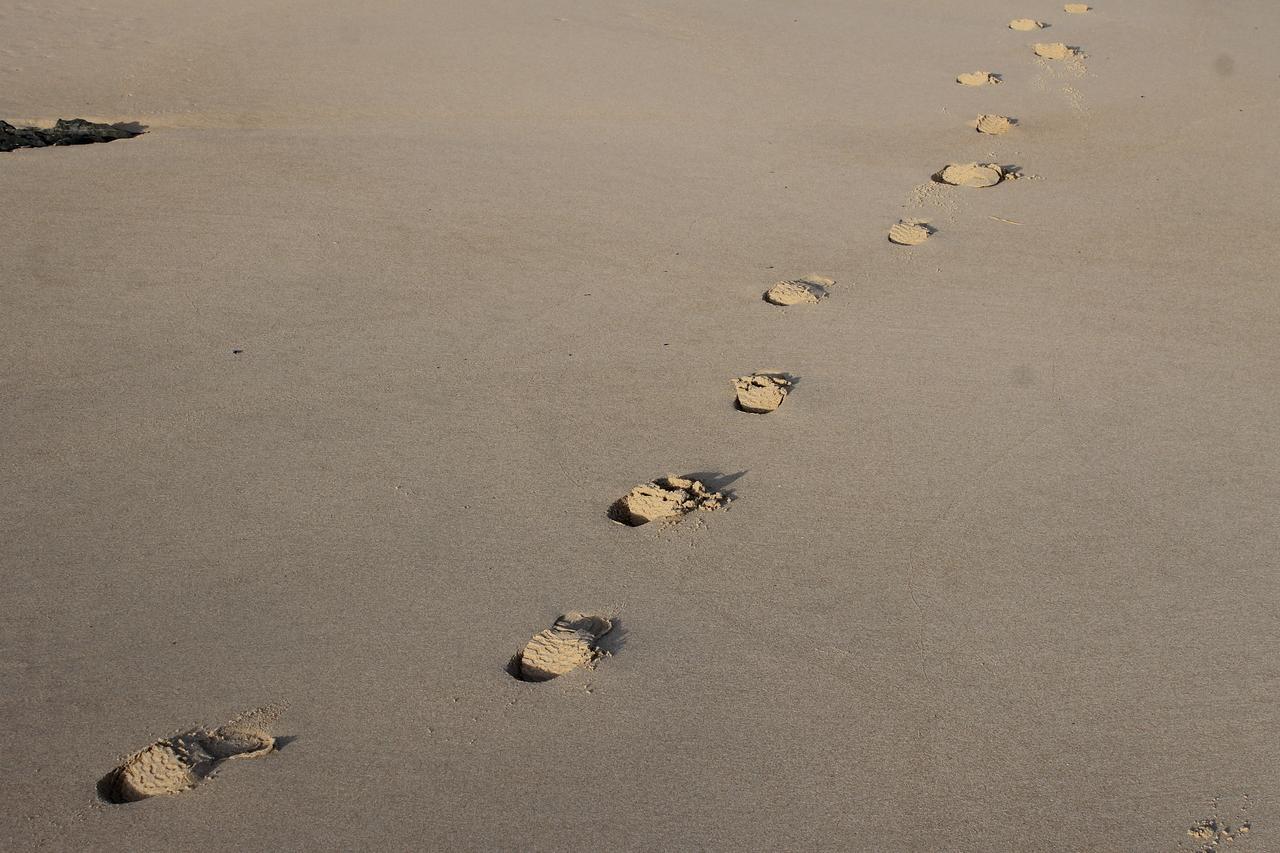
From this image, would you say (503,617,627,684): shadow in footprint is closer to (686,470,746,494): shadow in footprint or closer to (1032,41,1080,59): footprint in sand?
(686,470,746,494): shadow in footprint

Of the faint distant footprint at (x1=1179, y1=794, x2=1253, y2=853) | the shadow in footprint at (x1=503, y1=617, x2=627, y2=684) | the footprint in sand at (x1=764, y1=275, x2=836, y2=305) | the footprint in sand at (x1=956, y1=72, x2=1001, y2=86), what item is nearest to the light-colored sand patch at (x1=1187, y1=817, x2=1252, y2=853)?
the faint distant footprint at (x1=1179, y1=794, x2=1253, y2=853)

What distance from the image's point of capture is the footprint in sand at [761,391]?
310 cm

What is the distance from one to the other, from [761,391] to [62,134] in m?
3.68

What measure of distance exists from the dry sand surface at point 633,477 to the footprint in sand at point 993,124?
0.43ft

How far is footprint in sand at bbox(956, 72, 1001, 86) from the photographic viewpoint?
5.82 metres

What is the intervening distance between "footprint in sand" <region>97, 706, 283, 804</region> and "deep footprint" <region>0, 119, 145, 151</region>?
3.74 meters

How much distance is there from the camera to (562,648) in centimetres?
224

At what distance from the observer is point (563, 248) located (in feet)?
13.4

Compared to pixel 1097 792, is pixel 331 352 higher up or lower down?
higher up

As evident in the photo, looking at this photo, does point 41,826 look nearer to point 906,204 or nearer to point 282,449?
point 282,449

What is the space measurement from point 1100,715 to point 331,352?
8.04ft

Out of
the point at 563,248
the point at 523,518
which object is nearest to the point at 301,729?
the point at 523,518

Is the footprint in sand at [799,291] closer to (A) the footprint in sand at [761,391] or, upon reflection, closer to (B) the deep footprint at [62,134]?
(A) the footprint in sand at [761,391]

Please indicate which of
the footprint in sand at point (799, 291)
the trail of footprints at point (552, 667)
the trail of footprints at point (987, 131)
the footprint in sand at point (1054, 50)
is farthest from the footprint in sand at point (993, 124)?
the trail of footprints at point (552, 667)
